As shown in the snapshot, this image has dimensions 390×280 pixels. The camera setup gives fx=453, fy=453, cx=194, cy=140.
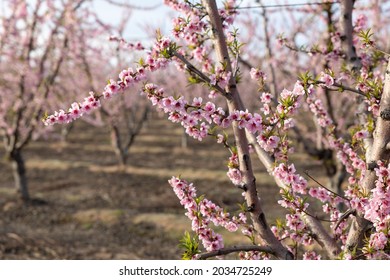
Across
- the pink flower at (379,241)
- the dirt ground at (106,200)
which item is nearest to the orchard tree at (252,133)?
the pink flower at (379,241)

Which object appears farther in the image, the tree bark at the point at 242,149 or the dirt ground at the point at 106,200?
the dirt ground at the point at 106,200

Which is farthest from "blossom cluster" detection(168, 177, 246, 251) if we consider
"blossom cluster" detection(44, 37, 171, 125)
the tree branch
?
"blossom cluster" detection(44, 37, 171, 125)

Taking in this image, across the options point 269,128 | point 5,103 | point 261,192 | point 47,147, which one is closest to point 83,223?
point 261,192

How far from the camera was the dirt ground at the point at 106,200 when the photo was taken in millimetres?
7324

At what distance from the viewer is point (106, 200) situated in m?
10.7

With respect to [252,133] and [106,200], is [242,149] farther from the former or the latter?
[106,200]

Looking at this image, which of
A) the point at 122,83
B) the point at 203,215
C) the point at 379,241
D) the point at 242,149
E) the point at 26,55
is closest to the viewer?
the point at 379,241

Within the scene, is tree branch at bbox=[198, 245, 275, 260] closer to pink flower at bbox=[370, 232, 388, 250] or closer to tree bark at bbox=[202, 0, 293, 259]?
tree bark at bbox=[202, 0, 293, 259]

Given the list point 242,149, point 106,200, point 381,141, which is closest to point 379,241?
point 381,141

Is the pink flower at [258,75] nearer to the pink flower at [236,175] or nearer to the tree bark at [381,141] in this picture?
the pink flower at [236,175]

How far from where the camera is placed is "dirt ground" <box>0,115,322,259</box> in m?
7.32

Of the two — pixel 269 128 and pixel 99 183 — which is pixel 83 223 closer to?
pixel 99 183

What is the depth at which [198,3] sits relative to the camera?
314 centimetres
